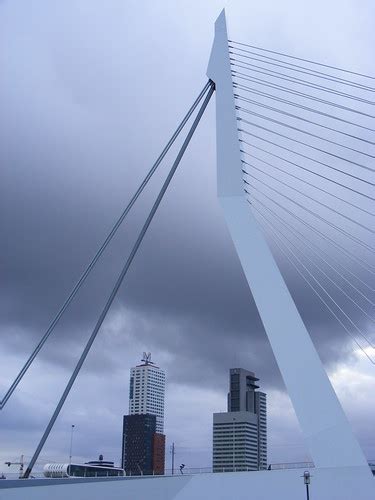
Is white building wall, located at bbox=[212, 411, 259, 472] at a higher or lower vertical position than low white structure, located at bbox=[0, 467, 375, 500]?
higher

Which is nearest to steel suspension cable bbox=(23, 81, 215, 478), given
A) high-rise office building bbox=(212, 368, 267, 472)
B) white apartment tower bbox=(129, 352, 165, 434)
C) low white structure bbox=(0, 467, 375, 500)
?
low white structure bbox=(0, 467, 375, 500)

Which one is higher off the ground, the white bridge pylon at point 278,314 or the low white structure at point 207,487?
the white bridge pylon at point 278,314

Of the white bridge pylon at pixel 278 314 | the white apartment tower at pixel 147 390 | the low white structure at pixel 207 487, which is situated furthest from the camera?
the white apartment tower at pixel 147 390

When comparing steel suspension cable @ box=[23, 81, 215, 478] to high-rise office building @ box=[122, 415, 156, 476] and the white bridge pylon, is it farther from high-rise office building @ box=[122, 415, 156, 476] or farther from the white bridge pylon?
high-rise office building @ box=[122, 415, 156, 476]

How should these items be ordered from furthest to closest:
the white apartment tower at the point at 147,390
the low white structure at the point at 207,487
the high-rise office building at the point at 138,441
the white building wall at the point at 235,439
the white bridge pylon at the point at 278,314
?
the white apartment tower at the point at 147,390 < the high-rise office building at the point at 138,441 < the white building wall at the point at 235,439 < the white bridge pylon at the point at 278,314 < the low white structure at the point at 207,487

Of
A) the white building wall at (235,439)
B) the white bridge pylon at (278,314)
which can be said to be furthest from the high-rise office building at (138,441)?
the white bridge pylon at (278,314)

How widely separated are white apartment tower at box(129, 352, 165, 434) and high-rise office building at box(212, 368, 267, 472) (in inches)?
1063

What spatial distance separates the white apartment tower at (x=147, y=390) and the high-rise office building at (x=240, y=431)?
2701 centimetres

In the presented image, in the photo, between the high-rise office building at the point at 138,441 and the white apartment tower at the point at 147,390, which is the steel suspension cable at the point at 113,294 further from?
the white apartment tower at the point at 147,390

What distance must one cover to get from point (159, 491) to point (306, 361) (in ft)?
17.3

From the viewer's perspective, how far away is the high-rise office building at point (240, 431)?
11838 centimetres

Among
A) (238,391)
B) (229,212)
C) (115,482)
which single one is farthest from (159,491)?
(238,391)

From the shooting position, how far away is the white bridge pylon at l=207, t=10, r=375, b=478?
15.9 meters

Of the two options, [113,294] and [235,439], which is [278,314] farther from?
[235,439]
